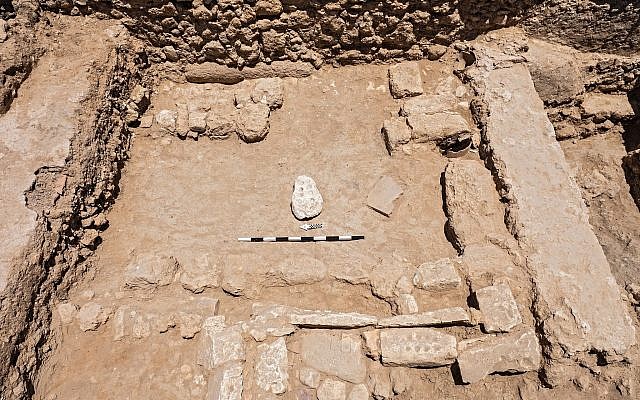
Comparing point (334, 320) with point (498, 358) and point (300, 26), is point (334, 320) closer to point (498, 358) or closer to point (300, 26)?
point (498, 358)

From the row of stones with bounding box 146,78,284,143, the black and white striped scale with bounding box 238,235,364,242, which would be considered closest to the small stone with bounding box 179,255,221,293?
the black and white striped scale with bounding box 238,235,364,242

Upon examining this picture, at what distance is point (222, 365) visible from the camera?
3064mm

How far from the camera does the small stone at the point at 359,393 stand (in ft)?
9.78

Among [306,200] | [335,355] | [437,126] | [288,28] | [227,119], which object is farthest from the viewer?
[288,28]

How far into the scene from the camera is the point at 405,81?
4.80 m

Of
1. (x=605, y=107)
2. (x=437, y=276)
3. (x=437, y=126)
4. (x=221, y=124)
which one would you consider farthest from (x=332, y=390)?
(x=605, y=107)

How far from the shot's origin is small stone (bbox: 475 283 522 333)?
3.07 m

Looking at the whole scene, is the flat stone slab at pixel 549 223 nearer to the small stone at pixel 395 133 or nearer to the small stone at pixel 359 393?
the small stone at pixel 395 133

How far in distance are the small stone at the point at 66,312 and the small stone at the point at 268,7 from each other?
3.34 m

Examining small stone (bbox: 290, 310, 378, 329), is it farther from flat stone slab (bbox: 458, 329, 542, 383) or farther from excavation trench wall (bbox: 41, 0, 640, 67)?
excavation trench wall (bbox: 41, 0, 640, 67)

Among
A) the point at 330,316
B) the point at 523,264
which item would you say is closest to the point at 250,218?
the point at 330,316

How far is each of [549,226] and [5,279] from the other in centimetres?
414

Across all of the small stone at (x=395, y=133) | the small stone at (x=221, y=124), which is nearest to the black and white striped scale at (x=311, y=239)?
the small stone at (x=395, y=133)

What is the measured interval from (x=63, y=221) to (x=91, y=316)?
2.73ft
